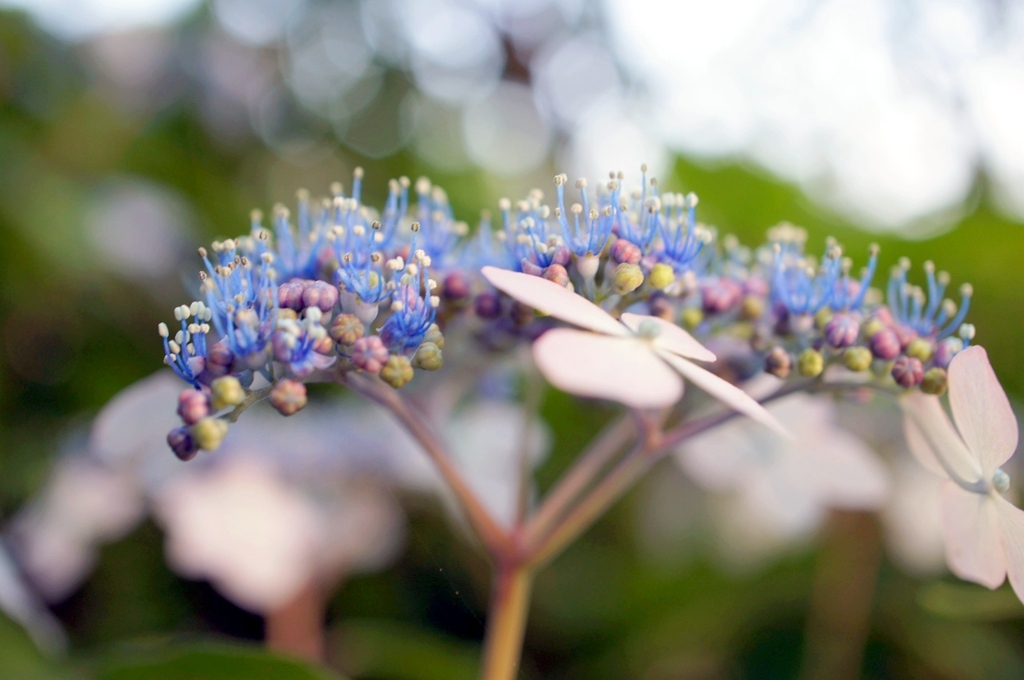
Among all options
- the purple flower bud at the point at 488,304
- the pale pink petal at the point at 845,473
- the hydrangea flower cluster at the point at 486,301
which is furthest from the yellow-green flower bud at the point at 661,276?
the pale pink petal at the point at 845,473

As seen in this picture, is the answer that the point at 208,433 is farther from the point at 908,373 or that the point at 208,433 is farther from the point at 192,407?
the point at 908,373

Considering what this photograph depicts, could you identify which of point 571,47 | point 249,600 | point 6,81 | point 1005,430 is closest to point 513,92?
point 571,47

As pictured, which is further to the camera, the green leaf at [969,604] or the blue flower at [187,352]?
the green leaf at [969,604]

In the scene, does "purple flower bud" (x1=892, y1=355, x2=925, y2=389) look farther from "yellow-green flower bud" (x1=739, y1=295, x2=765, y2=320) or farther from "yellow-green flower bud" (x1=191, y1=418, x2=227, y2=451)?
"yellow-green flower bud" (x1=191, y1=418, x2=227, y2=451)

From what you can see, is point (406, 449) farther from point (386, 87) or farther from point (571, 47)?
point (571, 47)

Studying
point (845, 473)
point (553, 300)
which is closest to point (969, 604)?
point (845, 473)

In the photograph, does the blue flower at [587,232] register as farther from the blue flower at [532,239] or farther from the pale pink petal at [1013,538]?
the pale pink petal at [1013,538]

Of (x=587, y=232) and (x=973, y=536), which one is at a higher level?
(x=587, y=232)

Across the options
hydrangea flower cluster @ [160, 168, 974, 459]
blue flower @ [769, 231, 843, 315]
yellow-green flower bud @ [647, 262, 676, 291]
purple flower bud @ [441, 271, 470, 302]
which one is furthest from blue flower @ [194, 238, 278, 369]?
blue flower @ [769, 231, 843, 315]
